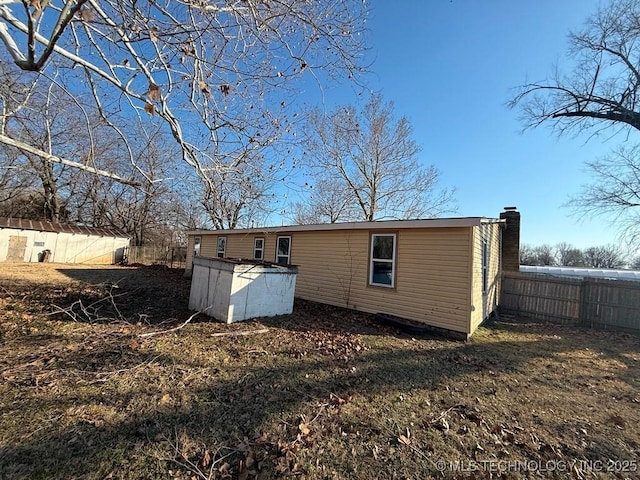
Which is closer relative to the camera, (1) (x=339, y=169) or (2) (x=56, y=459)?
(2) (x=56, y=459)

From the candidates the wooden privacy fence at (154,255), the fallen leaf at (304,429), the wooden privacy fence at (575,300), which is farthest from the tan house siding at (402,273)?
the wooden privacy fence at (154,255)

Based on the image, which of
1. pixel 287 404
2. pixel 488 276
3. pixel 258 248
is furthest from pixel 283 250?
pixel 287 404

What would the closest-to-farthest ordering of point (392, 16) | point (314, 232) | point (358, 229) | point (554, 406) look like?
point (554, 406), point (392, 16), point (358, 229), point (314, 232)

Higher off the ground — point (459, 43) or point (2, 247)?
point (459, 43)

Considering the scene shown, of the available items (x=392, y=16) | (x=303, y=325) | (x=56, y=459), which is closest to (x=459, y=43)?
(x=392, y=16)

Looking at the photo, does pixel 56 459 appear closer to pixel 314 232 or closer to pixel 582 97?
pixel 314 232

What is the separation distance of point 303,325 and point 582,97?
51.9ft

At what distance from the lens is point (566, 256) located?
49719 mm

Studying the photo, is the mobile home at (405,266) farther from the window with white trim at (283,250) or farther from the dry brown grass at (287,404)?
the dry brown grass at (287,404)

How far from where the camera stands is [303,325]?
709cm

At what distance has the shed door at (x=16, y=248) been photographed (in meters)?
19.2

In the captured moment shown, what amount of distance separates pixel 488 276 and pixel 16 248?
89.9 ft

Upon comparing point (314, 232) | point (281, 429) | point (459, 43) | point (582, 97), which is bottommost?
point (281, 429)

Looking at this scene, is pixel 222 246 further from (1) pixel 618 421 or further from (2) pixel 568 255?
(2) pixel 568 255
